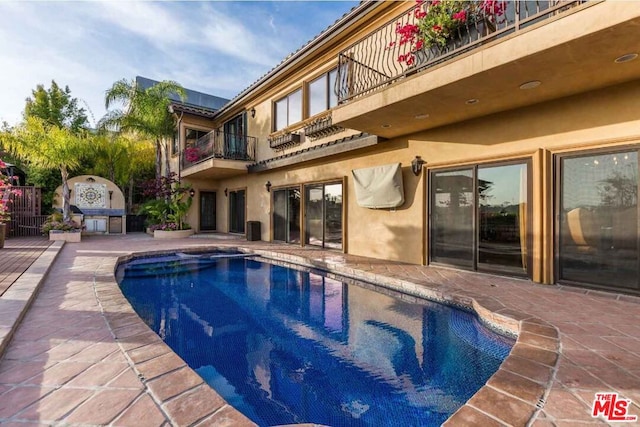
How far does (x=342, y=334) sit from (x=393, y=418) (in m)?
1.79

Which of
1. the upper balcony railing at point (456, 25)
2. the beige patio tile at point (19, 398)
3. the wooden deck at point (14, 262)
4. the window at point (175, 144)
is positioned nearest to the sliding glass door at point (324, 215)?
the upper balcony railing at point (456, 25)

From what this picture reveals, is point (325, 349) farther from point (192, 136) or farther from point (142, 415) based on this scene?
point (192, 136)

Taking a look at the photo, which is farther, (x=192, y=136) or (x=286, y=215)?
(x=192, y=136)

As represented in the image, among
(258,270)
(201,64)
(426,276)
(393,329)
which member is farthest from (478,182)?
(201,64)

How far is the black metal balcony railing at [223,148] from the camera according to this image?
540 inches

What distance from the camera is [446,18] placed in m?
5.43

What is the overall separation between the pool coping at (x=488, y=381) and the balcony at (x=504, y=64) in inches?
140

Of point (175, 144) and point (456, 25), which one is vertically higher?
point (175, 144)

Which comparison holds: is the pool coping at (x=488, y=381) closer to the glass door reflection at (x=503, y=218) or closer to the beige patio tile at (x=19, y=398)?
the beige patio tile at (x=19, y=398)

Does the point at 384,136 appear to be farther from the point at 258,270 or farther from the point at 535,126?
the point at 258,270

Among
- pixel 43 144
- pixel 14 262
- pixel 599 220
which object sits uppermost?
pixel 43 144

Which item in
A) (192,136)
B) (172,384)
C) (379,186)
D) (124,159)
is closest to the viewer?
(172,384)

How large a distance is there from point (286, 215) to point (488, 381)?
10268mm

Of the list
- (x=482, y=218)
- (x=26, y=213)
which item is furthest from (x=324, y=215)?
(x=26, y=213)
